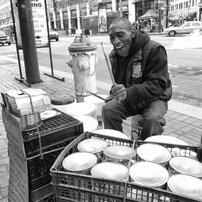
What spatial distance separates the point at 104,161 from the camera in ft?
4.19

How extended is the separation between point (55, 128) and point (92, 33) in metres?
43.7

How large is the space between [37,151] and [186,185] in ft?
2.74

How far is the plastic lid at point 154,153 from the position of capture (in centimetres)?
125

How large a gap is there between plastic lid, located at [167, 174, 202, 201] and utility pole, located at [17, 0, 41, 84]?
620cm

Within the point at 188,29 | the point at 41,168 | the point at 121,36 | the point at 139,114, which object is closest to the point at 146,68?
the point at 121,36

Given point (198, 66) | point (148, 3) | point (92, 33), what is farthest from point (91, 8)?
point (198, 66)

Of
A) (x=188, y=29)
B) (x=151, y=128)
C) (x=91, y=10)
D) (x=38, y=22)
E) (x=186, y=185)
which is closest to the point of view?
(x=186, y=185)

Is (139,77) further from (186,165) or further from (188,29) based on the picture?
(188,29)

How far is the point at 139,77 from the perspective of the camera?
2.21 meters

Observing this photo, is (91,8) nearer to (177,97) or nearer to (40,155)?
(177,97)

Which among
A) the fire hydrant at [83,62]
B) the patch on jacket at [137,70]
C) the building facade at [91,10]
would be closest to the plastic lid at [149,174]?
the patch on jacket at [137,70]

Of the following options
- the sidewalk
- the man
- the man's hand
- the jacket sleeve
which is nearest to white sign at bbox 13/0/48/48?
the sidewalk

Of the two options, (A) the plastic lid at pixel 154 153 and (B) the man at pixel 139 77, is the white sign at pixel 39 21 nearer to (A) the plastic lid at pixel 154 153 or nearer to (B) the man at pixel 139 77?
(B) the man at pixel 139 77

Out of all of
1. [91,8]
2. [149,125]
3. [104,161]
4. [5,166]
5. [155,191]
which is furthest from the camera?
[91,8]
